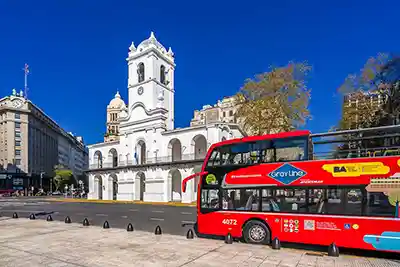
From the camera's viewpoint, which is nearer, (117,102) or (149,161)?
(149,161)

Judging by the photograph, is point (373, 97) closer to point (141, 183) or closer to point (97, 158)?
point (141, 183)

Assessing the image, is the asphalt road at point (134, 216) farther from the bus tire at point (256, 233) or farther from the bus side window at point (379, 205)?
the bus side window at point (379, 205)

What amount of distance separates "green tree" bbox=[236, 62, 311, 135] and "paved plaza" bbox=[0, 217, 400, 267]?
1833cm

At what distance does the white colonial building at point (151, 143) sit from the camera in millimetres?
35344

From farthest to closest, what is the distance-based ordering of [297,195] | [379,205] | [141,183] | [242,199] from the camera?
[141,183]
[242,199]
[297,195]
[379,205]

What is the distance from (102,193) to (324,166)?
41950 millimetres

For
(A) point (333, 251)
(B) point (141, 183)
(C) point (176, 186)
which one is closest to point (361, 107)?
(A) point (333, 251)

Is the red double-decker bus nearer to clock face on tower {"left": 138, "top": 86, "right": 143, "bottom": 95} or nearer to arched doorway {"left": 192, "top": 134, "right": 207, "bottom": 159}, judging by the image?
arched doorway {"left": 192, "top": 134, "right": 207, "bottom": 159}

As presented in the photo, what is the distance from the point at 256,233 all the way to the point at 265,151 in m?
2.80

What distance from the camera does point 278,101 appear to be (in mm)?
26641

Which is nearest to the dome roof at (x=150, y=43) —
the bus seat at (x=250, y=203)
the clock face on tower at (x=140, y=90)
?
the clock face on tower at (x=140, y=90)

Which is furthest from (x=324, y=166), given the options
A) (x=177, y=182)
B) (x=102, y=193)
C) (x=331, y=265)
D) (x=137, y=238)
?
(x=102, y=193)

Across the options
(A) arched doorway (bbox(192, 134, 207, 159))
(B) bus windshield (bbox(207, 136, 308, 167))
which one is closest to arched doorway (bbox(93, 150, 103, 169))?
(A) arched doorway (bbox(192, 134, 207, 159))

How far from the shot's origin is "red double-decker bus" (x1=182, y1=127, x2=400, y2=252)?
761 cm
